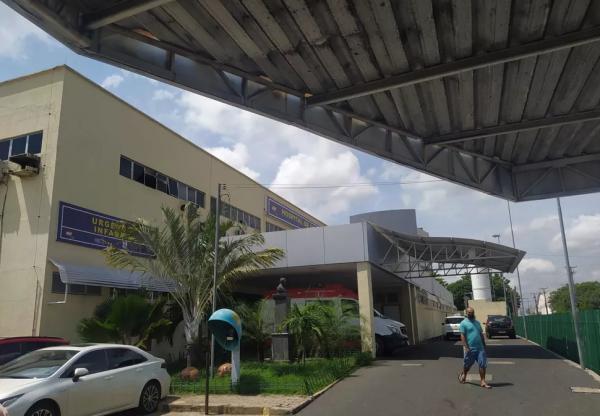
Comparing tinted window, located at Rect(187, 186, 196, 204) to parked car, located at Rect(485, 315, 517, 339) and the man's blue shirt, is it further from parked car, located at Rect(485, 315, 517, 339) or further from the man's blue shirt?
parked car, located at Rect(485, 315, 517, 339)

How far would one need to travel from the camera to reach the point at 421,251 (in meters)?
26.1

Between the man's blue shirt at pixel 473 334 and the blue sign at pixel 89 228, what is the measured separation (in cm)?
1049

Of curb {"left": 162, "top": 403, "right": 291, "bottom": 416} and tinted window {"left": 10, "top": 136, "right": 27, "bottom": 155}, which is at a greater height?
tinted window {"left": 10, "top": 136, "right": 27, "bottom": 155}

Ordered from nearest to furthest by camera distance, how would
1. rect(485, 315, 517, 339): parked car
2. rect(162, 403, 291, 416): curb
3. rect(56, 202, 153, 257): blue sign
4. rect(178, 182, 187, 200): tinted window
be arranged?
1. rect(162, 403, 291, 416): curb
2. rect(56, 202, 153, 257): blue sign
3. rect(178, 182, 187, 200): tinted window
4. rect(485, 315, 517, 339): parked car

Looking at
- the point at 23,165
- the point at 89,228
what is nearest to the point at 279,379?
the point at 89,228

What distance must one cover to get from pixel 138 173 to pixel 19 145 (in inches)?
181

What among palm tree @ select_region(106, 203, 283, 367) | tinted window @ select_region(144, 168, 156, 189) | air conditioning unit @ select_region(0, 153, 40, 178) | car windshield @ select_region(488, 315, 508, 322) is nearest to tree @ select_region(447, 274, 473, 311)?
car windshield @ select_region(488, 315, 508, 322)

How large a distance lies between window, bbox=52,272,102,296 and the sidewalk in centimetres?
649

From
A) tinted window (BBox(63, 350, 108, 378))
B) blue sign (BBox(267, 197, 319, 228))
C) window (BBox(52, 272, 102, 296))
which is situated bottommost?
tinted window (BBox(63, 350, 108, 378))

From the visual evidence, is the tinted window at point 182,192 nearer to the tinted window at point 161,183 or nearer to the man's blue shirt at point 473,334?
the tinted window at point 161,183

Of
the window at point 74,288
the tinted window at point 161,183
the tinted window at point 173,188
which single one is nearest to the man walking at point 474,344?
the window at point 74,288

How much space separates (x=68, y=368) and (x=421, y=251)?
796 inches

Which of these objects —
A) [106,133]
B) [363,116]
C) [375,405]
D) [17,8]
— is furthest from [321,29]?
[106,133]

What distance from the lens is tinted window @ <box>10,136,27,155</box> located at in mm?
16938
